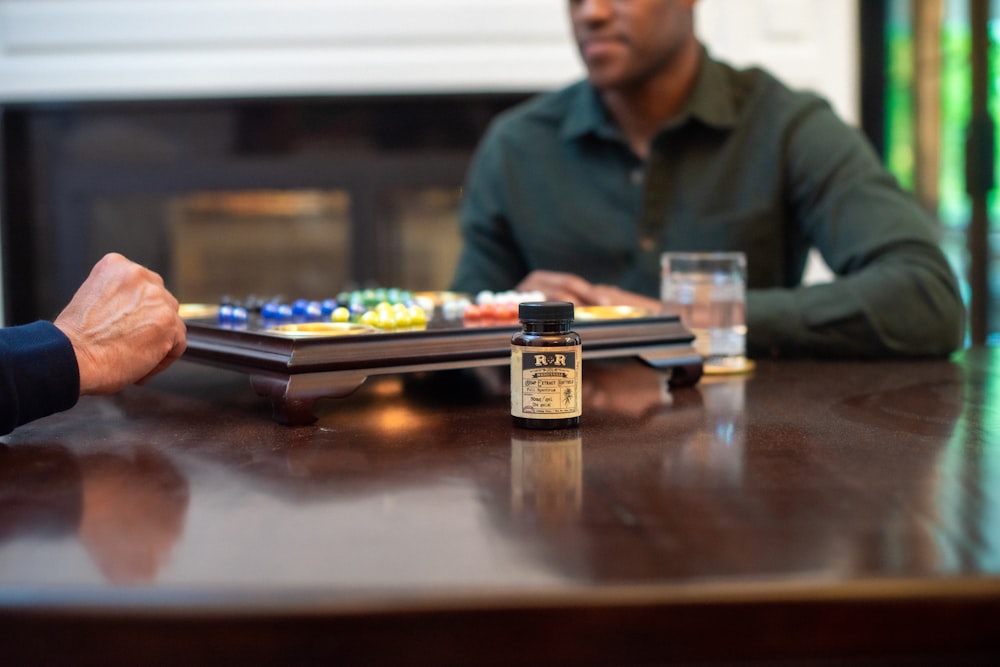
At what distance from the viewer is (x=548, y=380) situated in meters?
0.68

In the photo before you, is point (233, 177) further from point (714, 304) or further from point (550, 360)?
point (550, 360)

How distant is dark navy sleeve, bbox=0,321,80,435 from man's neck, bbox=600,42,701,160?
3.59 ft

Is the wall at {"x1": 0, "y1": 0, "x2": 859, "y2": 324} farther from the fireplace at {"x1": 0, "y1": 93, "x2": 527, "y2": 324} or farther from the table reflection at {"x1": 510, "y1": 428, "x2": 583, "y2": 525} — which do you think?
the table reflection at {"x1": 510, "y1": 428, "x2": 583, "y2": 525}

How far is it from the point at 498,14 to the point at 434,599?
7.05 ft

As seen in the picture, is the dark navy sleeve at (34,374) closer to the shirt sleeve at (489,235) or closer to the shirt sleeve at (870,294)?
the shirt sleeve at (870,294)

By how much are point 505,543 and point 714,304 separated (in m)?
0.65

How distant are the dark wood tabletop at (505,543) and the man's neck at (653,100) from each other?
956mm

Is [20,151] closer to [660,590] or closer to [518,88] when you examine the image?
[518,88]

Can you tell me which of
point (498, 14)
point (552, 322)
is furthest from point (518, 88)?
point (552, 322)

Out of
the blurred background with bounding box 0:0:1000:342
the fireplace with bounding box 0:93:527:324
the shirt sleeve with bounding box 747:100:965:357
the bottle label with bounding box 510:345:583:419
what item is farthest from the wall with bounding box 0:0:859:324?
the bottle label with bounding box 510:345:583:419

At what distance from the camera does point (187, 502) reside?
0.50m

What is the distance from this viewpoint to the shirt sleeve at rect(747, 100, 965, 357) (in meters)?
1.14

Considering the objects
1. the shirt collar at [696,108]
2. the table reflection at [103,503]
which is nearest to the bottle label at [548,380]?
the table reflection at [103,503]

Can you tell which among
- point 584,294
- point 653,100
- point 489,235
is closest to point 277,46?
point 489,235
